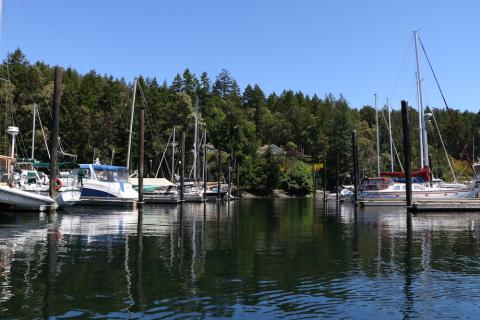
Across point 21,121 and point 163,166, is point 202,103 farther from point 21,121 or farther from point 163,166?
point 21,121

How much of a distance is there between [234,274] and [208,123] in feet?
347

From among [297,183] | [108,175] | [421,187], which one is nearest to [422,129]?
[421,187]

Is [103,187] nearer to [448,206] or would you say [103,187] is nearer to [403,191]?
[448,206]

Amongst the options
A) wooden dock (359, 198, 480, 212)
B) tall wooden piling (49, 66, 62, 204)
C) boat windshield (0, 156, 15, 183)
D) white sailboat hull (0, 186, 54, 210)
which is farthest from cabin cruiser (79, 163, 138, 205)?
wooden dock (359, 198, 480, 212)

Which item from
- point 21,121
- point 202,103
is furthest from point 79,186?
point 202,103

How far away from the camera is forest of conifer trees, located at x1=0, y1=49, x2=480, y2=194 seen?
95.8 metres

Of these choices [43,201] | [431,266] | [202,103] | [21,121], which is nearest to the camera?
[431,266]

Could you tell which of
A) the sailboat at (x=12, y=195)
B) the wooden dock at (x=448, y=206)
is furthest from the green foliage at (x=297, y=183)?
the sailboat at (x=12, y=195)

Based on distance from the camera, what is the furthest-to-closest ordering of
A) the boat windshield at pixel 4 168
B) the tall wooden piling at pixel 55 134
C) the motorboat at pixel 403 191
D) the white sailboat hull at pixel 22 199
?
the motorboat at pixel 403 191
the tall wooden piling at pixel 55 134
the boat windshield at pixel 4 168
the white sailboat hull at pixel 22 199

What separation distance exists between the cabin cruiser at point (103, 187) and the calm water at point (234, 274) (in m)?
21.9

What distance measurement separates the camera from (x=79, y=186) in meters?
41.8

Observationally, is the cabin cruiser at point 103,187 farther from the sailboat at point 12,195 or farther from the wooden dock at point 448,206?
the wooden dock at point 448,206

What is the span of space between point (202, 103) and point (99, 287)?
120868mm

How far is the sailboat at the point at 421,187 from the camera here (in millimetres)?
51438
